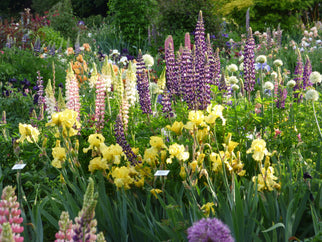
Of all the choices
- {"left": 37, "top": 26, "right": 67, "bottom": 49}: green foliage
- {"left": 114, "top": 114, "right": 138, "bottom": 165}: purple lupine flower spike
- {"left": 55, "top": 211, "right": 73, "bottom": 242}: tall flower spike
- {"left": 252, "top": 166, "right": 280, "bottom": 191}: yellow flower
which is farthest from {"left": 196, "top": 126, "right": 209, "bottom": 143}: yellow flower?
{"left": 37, "top": 26, "right": 67, "bottom": 49}: green foliage

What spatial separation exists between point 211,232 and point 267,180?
3.90 ft

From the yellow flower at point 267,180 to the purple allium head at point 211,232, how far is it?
1.13 meters

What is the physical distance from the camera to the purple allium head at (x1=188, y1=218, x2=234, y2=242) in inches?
45.3

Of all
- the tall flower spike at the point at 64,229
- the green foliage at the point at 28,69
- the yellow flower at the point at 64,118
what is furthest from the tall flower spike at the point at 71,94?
the green foliage at the point at 28,69

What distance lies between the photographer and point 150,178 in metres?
2.55

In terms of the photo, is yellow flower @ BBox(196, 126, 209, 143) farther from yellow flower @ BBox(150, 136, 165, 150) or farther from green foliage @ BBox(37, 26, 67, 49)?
green foliage @ BBox(37, 26, 67, 49)

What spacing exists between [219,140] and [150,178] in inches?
27.6

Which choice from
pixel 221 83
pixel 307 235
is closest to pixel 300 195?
pixel 307 235

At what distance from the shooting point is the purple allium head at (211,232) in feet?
3.77

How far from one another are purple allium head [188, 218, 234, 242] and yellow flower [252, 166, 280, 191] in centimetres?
113

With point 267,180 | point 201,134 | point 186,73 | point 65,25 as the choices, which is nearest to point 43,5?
point 65,25

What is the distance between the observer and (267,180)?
2246mm

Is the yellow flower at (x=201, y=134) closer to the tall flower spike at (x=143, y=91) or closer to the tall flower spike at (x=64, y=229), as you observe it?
the tall flower spike at (x=143, y=91)

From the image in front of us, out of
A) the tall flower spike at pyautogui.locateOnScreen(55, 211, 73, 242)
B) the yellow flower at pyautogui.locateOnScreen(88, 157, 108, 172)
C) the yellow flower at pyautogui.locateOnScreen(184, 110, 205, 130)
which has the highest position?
the yellow flower at pyautogui.locateOnScreen(184, 110, 205, 130)
